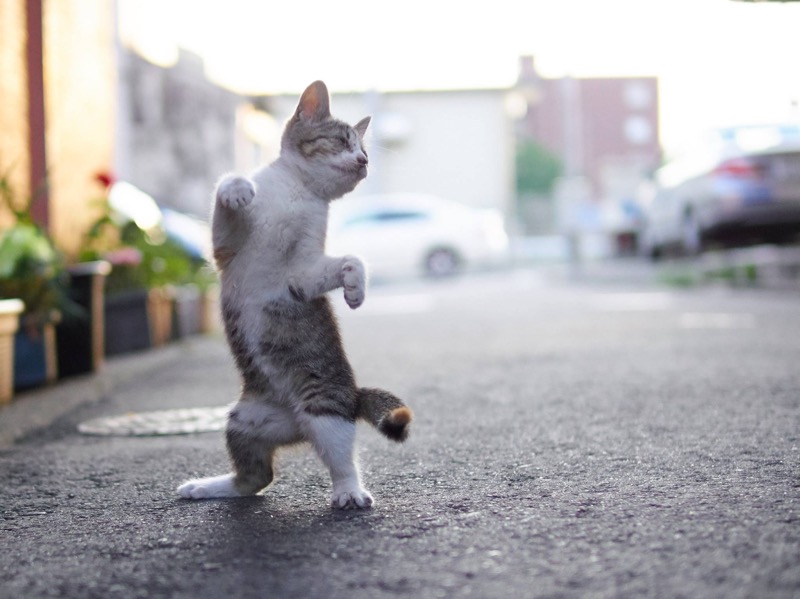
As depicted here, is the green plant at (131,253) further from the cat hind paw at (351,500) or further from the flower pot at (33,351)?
the cat hind paw at (351,500)

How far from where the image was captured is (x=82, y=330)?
20.1 ft

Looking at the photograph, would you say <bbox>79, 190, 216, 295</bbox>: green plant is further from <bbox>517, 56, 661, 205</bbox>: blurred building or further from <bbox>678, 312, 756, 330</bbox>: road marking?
<bbox>517, 56, 661, 205</bbox>: blurred building

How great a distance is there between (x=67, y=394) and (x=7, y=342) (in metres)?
0.48

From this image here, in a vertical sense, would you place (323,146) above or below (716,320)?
above

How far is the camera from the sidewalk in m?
4.28

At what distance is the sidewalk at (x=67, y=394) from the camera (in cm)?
428

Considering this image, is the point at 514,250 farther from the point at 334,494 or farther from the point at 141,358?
the point at 334,494

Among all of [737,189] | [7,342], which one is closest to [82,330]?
[7,342]

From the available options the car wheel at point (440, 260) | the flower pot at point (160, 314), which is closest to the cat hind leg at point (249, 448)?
the flower pot at point (160, 314)

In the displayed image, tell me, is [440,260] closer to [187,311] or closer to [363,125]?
[187,311]

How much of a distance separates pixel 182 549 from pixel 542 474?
3.66ft

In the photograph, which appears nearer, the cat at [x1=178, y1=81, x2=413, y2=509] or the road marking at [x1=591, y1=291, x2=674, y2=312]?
the cat at [x1=178, y1=81, x2=413, y2=509]

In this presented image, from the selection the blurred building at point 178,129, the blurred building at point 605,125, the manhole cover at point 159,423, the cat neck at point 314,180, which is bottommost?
the manhole cover at point 159,423

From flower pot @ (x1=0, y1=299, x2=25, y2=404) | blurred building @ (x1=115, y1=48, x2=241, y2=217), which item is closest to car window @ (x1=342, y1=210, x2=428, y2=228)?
blurred building @ (x1=115, y1=48, x2=241, y2=217)
